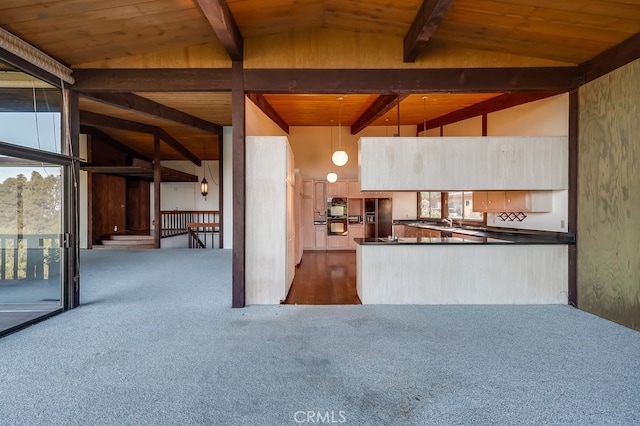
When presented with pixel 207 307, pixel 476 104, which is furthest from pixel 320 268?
pixel 476 104

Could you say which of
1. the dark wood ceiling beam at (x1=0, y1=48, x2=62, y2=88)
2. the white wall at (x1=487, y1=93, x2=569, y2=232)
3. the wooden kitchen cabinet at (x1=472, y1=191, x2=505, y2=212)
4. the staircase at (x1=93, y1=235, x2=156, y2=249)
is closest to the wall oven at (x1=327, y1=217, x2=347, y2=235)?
the wooden kitchen cabinet at (x1=472, y1=191, x2=505, y2=212)

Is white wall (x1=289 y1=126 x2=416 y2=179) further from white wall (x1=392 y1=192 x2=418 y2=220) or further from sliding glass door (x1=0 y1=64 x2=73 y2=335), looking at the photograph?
sliding glass door (x1=0 y1=64 x2=73 y2=335)

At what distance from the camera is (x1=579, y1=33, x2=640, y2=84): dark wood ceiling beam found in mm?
3253

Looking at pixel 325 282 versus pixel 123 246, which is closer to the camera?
pixel 325 282

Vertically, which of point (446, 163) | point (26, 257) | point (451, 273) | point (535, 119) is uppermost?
point (535, 119)

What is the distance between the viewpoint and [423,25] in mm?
3213

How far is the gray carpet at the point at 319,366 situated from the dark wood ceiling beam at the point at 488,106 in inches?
123

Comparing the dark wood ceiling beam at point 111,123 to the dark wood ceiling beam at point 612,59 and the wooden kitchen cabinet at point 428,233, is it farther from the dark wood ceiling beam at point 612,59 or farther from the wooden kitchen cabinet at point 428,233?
the dark wood ceiling beam at point 612,59

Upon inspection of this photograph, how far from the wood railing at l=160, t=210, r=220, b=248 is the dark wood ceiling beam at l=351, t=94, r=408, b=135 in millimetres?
5306

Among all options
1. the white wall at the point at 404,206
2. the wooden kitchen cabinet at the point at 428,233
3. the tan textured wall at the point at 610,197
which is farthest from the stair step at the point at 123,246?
the tan textured wall at the point at 610,197

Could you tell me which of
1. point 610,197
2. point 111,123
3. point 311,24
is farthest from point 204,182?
point 610,197

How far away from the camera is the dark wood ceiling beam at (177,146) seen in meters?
9.20

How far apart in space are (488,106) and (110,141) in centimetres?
1040

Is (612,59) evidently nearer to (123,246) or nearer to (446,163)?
(446,163)
